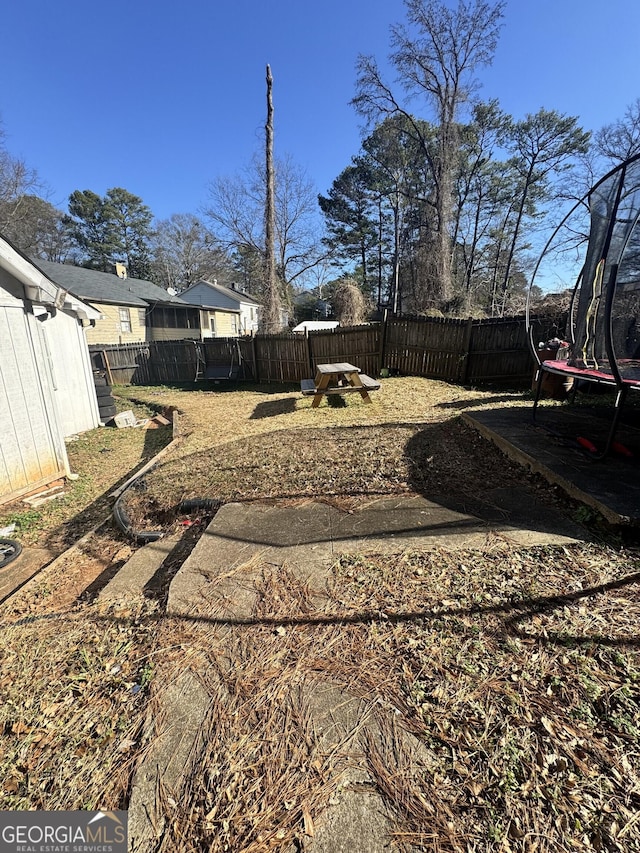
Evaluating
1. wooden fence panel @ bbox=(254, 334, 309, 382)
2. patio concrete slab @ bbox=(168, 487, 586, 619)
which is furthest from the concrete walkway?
wooden fence panel @ bbox=(254, 334, 309, 382)

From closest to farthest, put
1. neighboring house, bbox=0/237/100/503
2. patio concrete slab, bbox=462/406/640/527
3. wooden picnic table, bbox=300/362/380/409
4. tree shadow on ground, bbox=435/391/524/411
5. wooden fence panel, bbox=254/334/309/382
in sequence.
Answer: patio concrete slab, bbox=462/406/640/527
neighboring house, bbox=0/237/100/503
tree shadow on ground, bbox=435/391/524/411
wooden picnic table, bbox=300/362/380/409
wooden fence panel, bbox=254/334/309/382

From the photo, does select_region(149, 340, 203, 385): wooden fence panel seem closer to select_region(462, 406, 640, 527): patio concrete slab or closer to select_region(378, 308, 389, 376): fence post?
select_region(378, 308, 389, 376): fence post

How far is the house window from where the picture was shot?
67.5 ft

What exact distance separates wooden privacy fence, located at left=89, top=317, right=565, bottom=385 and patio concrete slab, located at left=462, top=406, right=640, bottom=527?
3.72 meters

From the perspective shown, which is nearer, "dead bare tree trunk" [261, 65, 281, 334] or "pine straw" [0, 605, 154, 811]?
"pine straw" [0, 605, 154, 811]

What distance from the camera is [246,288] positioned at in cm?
3619

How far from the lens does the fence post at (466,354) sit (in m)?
8.79

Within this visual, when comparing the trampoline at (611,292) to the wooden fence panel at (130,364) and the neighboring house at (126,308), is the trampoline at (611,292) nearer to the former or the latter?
the wooden fence panel at (130,364)

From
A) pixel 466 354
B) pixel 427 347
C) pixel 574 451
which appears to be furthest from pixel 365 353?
pixel 574 451

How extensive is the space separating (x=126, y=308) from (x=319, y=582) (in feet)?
76.9

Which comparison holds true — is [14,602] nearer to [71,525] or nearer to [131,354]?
[71,525]

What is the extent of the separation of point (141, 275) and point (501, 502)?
139ft

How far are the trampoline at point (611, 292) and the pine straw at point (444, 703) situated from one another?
2018 millimetres

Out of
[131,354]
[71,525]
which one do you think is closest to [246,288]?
[131,354]
